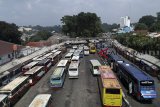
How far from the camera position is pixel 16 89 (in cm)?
3850

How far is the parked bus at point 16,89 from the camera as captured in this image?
36.1 m

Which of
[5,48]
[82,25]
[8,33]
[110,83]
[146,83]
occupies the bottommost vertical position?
[146,83]

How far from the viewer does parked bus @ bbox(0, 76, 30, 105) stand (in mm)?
36094

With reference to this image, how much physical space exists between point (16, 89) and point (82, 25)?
418 ft

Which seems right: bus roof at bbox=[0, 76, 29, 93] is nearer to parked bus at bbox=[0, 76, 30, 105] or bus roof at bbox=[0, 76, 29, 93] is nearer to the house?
parked bus at bbox=[0, 76, 30, 105]

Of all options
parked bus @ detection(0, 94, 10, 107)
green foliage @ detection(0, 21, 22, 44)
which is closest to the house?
green foliage @ detection(0, 21, 22, 44)

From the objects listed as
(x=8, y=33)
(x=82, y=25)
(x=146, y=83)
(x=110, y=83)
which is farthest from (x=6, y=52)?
(x=82, y=25)

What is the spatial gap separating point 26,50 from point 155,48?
149 ft

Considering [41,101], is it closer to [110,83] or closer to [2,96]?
[2,96]

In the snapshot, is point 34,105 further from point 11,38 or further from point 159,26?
point 159,26

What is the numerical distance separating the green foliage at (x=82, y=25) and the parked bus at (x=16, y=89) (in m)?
117

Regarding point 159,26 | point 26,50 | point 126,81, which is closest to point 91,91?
point 126,81

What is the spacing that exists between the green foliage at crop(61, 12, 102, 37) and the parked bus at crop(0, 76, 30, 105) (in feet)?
385

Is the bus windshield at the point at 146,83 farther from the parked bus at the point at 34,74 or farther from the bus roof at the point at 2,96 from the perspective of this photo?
the parked bus at the point at 34,74
